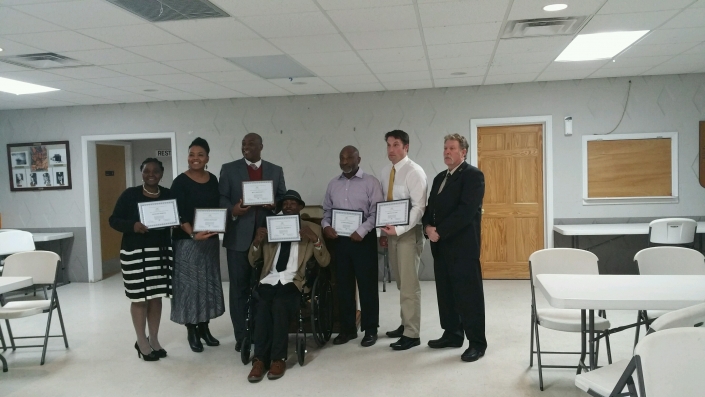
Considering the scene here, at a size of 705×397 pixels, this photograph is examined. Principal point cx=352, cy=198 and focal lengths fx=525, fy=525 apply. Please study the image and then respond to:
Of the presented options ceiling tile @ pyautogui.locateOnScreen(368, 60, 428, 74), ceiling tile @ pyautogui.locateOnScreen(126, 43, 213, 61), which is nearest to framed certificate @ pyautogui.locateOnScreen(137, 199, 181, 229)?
ceiling tile @ pyautogui.locateOnScreen(126, 43, 213, 61)

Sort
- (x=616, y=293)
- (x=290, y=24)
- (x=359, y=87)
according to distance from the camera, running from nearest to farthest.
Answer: (x=616, y=293) → (x=290, y=24) → (x=359, y=87)

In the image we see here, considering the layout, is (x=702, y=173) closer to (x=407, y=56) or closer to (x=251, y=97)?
(x=407, y=56)

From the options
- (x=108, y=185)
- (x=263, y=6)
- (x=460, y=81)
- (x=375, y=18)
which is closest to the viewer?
(x=263, y=6)

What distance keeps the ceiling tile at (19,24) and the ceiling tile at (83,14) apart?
78mm

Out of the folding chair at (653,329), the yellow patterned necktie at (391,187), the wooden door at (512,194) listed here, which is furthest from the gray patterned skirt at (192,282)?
the wooden door at (512,194)

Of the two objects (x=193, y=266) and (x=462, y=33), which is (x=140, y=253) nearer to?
(x=193, y=266)

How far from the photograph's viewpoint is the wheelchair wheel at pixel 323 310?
4.07 meters

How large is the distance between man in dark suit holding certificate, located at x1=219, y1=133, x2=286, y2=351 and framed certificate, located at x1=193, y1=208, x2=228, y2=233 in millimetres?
136

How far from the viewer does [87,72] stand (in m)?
5.38

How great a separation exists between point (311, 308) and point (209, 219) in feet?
3.36

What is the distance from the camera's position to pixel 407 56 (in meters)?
5.03

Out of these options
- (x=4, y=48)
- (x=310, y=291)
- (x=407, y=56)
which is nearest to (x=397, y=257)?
(x=310, y=291)

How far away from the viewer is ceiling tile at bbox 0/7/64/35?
351cm

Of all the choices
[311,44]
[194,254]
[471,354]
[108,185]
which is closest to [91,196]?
[108,185]
